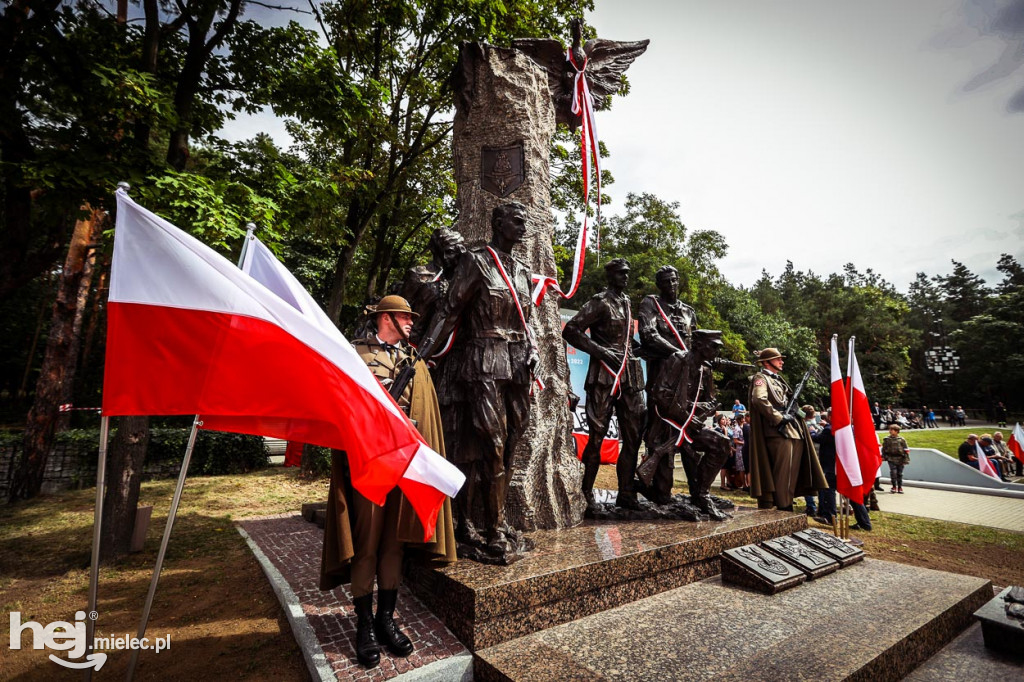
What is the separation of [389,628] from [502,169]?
4.53 m

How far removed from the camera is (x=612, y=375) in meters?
5.44

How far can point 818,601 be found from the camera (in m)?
4.01

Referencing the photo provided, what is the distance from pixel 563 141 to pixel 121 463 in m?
14.9

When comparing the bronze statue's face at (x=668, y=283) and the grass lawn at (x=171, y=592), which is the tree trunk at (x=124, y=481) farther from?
the bronze statue's face at (x=668, y=283)

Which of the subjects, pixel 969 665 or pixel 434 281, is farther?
pixel 434 281

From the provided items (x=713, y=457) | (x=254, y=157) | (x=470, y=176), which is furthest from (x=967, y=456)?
(x=254, y=157)

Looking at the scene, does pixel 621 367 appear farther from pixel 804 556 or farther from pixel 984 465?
pixel 984 465

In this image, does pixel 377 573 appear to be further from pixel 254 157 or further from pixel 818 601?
pixel 254 157

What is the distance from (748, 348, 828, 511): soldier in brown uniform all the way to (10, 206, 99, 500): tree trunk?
1308cm

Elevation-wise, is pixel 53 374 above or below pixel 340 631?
above

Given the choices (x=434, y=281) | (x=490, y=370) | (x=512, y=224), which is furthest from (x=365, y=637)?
(x=512, y=224)

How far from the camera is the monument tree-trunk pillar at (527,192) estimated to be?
16.6ft

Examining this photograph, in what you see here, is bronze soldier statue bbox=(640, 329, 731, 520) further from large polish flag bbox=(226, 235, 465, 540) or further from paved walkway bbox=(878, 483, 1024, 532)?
paved walkway bbox=(878, 483, 1024, 532)

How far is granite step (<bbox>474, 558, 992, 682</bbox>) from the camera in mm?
2836
